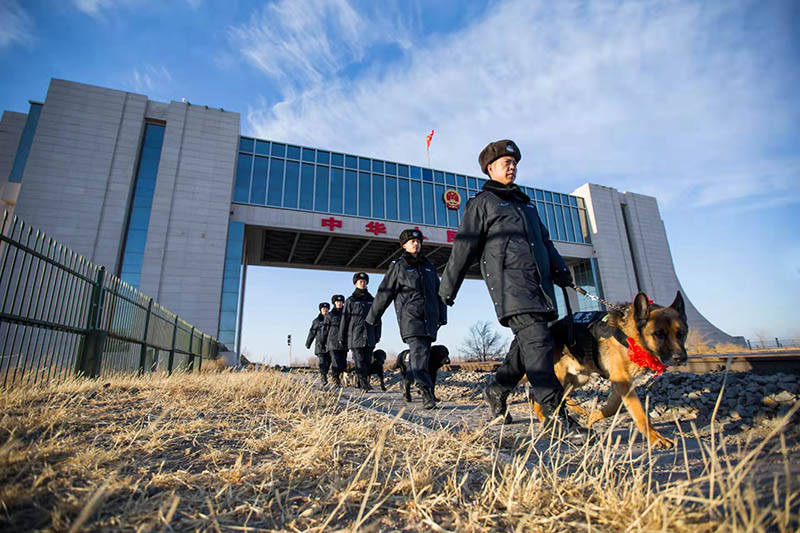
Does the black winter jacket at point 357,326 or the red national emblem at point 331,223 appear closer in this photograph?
the black winter jacket at point 357,326

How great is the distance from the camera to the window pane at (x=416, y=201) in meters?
29.1

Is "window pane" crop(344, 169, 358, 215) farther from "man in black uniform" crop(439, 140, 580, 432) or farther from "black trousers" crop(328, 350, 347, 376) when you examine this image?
"man in black uniform" crop(439, 140, 580, 432)

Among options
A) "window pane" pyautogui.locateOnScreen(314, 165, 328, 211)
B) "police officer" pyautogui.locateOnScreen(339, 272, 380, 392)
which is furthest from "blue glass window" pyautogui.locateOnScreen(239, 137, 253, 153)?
"police officer" pyautogui.locateOnScreen(339, 272, 380, 392)

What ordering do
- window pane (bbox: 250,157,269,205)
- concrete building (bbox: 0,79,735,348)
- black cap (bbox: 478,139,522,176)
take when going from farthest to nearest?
window pane (bbox: 250,157,269,205) → concrete building (bbox: 0,79,735,348) → black cap (bbox: 478,139,522,176)

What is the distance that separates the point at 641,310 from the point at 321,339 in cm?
910

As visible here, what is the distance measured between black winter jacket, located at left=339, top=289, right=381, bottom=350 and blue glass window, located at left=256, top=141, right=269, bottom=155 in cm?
2161

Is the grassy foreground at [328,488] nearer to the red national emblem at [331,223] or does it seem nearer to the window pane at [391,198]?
the red national emblem at [331,223]

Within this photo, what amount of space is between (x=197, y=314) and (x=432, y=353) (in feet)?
67.4

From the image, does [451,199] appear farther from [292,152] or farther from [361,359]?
[361,359]

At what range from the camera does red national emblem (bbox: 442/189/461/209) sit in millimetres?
30391

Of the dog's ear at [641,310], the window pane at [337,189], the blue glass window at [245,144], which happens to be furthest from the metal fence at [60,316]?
the blue glass window at [245,144]

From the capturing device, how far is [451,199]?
3058 centimetres

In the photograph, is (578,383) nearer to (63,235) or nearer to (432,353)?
(432,353)

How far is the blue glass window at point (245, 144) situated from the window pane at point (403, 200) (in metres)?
10.9
